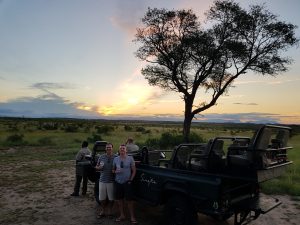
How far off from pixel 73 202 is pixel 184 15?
62.2 feet

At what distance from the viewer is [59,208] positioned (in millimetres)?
10234

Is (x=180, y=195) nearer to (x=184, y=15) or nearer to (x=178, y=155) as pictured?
(x=178, y=155)

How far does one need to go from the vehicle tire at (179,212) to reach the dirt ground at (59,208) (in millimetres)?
1076

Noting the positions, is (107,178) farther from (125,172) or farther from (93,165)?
(93,165)

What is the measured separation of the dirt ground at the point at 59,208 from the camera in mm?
9047

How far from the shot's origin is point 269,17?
1029 inches

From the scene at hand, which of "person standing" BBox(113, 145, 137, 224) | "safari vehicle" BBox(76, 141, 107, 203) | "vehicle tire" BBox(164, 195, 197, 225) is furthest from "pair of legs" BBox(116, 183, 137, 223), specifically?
"safari vehicle" BBox(76, 141, 107, 203)

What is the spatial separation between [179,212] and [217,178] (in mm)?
1178

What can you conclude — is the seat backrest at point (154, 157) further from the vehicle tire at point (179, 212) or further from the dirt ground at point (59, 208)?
the vehicle tire at point (179, 212)

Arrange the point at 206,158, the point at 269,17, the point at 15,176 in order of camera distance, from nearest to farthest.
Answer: the point at 206,158 < the point at 15,176 < the point at 269,17

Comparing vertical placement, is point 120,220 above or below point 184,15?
below

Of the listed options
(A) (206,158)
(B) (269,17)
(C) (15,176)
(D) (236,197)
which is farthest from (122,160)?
(B) (269,17)

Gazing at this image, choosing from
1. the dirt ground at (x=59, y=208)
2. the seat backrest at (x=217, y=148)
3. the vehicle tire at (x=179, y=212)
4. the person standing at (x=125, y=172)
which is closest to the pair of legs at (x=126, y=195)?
the person standing at (x=125, y=172)

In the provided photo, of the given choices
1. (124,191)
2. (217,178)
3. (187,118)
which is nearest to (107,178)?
(124,191)
